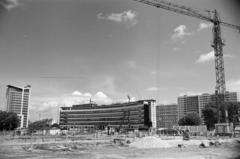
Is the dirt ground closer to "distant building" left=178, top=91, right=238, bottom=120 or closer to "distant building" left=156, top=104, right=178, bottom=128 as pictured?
"distant building" left=156, top=104, right=178, bottom=128

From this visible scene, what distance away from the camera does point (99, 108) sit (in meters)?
159

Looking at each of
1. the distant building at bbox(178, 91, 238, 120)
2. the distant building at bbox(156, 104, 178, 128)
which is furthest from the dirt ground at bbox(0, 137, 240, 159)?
the distant building at bbox(178, 91, 238, 120)

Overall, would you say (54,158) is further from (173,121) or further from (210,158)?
(173,121)

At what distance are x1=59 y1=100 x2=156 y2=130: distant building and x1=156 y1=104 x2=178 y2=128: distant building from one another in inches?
1474

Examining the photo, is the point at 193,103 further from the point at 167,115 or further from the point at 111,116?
the point at 111,116

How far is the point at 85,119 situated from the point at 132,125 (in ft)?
120

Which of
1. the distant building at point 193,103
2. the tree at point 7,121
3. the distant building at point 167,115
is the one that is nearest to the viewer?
the tree at point 7,121

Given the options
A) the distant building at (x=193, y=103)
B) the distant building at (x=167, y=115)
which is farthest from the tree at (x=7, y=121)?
the distant building at (x=193, y=103)

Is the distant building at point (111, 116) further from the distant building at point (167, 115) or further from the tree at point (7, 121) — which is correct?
the tree at point (7, 121)

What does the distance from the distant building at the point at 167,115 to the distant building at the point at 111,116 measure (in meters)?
37.4

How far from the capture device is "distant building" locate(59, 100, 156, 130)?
13804 cm

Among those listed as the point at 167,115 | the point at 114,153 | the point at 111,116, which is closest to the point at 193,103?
the point at 167,115

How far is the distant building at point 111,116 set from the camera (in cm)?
13804

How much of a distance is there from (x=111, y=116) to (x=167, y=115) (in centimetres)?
5017
